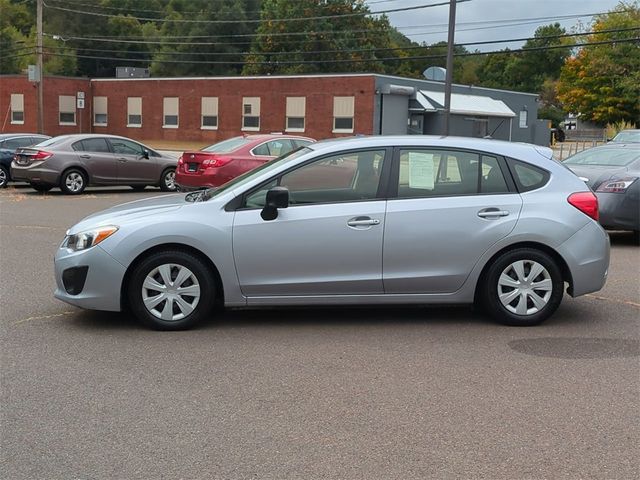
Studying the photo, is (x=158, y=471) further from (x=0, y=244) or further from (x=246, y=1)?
(x=246, y=1)

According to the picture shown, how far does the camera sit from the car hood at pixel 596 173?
11.4 meters

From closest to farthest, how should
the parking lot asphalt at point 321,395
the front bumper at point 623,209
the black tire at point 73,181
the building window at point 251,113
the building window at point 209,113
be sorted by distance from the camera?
the parking lot asphalt at point 321,395 → the front bumper at point 623,209 → the black tire at point 73,181 → the building window at point 251,113 → the building window at point 209,113

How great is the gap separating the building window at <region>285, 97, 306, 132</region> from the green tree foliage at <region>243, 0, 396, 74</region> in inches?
1206

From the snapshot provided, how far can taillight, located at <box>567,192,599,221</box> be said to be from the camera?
261 inches

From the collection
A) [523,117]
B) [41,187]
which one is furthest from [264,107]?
[41,187]

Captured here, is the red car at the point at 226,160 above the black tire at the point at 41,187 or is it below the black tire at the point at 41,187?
above

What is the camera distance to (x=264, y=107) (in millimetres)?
44625

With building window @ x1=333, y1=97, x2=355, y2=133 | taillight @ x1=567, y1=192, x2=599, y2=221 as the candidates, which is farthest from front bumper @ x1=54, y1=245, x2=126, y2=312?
building window @ x1=333, y1=97, x2=355, y2=133

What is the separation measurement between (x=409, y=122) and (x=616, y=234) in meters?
31.7

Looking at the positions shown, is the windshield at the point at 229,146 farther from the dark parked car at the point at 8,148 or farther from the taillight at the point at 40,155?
the dark parked car at the point at 8,148

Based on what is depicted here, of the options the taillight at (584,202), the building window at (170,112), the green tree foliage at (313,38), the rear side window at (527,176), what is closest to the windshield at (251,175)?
the rear side window at (527,176)

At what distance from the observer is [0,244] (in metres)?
10.7

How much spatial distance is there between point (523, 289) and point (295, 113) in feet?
125

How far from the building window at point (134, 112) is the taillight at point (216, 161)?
35.8 m
